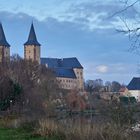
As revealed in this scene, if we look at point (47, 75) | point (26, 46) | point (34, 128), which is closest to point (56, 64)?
point (26, 46)

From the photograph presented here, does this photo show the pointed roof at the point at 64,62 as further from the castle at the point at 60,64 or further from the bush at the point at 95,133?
the bush at the point at 95,133

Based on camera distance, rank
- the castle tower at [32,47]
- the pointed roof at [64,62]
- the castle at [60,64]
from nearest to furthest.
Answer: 1. the castle at [60,64]
2. the castle tower at [32,47]
3. the pointed roof at [64,62]

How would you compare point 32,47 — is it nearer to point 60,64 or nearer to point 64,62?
point 60,64

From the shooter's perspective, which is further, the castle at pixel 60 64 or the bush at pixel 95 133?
the castle at pixel 60 64

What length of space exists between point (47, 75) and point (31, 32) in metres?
65.8

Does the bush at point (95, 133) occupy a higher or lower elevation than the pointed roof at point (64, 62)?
lower

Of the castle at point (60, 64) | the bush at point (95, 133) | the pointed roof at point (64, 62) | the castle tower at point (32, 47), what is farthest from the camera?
the pointed roof at point (64, 62)

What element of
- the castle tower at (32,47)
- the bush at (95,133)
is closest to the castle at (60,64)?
the castle tower at (32,47)

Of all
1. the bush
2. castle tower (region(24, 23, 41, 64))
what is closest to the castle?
castle tower (region(24, 23, 41, 64))

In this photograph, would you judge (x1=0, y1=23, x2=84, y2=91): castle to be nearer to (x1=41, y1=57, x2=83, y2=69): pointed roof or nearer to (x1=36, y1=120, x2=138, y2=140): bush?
(x1=41, y1=57, x2=83, y2=69): pointed roof

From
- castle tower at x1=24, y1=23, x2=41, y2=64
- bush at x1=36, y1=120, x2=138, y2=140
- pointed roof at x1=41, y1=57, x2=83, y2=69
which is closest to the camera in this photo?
bush at x1=36, y1=120, x2=138, y2=140

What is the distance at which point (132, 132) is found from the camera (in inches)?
514

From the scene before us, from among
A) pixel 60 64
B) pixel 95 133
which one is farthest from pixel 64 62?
pixel 95 133

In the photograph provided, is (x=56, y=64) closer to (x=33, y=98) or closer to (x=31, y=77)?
(x=31, y=77)
